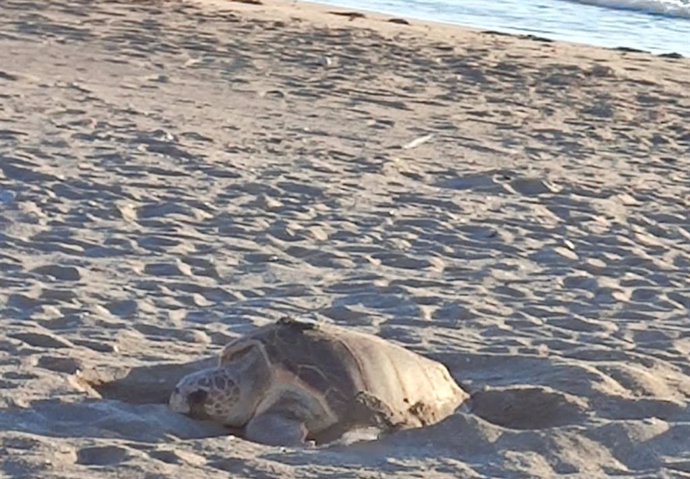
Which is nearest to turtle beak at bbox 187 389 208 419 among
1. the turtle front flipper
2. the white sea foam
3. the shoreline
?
the turtle front flipper

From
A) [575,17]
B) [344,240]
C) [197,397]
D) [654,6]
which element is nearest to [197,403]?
[197,397]

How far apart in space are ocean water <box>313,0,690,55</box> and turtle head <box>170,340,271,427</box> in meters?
12.5

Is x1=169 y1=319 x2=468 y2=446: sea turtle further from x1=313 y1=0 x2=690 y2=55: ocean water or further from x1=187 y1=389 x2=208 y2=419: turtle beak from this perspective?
x1=313 y1=0 x2=690 y2=55: ocean water

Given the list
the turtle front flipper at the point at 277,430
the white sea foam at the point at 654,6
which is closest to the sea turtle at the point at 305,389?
the turtle front flipper at the point at 277,430

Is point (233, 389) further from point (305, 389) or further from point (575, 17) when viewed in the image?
point (575, 17)

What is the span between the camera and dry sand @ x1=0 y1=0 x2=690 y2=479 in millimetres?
4355

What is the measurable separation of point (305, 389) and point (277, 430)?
0.13m

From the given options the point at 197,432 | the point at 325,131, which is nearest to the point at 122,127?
the point at 325,131

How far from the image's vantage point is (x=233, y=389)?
4.37m

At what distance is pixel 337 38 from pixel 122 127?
488 cm

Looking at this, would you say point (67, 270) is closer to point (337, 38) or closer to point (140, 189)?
point (140, 189)

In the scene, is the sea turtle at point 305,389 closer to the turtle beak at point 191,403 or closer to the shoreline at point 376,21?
the turtle beak at point 191,403

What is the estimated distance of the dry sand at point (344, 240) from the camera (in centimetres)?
436

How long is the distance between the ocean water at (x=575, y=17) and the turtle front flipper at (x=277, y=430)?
1262 cm
